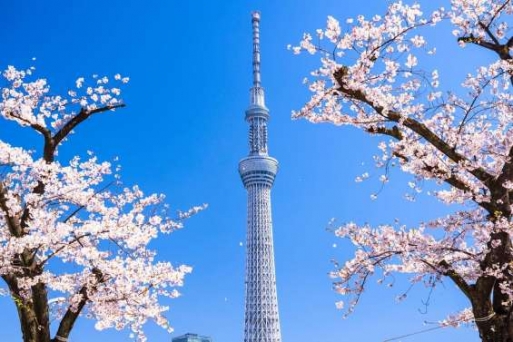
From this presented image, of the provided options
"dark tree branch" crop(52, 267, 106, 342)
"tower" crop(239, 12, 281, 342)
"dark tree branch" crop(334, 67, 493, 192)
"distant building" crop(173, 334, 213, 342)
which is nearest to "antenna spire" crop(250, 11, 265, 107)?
"tower" crop(239, 12, 281, 342)

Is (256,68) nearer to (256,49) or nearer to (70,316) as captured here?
(256,49)

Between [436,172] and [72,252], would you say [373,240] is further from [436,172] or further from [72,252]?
[72,252]

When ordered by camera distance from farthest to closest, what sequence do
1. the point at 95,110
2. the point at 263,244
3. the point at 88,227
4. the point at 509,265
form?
the point at 263,244 < the point at 95,110 < the point at 88,227 < the point at 509,265

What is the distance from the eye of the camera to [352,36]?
7164 mm

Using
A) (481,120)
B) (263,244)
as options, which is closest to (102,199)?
(481,120)

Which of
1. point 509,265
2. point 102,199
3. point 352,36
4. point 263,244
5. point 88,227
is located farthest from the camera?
point 263,244

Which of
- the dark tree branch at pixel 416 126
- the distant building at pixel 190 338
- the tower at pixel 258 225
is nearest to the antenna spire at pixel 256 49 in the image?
the tower at pixel 258 225

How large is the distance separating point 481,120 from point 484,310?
2.93 meters

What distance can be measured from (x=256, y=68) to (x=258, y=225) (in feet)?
89.3

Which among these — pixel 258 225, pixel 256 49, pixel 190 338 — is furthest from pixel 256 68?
pixel 190 338

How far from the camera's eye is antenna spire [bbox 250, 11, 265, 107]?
88.9m

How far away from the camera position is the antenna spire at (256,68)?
292 ft

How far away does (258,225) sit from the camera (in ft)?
261

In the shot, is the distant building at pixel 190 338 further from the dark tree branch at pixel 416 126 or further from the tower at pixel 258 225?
the dark tree branch at pixel 416 126
